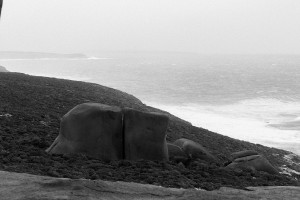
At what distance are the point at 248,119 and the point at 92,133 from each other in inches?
1137

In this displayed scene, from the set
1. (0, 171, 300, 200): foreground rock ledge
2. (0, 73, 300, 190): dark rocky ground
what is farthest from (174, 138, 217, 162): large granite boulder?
(0, 171, 300, 200): foreground rock ledge

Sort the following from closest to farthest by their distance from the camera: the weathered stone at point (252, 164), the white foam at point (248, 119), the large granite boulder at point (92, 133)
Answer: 1. the large granite boulder at point (92, 133)
2. the weathered stone at point (252, 164)
3. the white foam at point (248, 119)

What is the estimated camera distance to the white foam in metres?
28.1

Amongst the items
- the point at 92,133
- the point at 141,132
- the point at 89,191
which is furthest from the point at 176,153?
the point at 89,191

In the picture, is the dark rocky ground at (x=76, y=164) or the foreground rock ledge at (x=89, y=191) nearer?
the foreground rock ledge at (x=89, y=191)

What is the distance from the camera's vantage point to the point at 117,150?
9469 mm

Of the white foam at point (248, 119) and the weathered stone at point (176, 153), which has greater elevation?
the weathered stone at point (176, 153)

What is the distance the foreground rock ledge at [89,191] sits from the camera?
240 inches

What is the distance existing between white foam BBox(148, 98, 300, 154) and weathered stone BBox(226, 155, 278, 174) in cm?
1477

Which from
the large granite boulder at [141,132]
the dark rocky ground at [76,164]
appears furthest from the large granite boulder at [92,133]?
the dark rocky ground at [76,164]

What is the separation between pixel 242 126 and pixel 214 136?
16.9 metres

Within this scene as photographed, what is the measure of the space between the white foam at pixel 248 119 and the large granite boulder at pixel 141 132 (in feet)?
54.7

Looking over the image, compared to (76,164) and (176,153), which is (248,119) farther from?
(76,164)

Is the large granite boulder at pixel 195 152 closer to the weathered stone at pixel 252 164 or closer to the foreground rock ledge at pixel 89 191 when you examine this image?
the weathered stone at pixel 252 164
